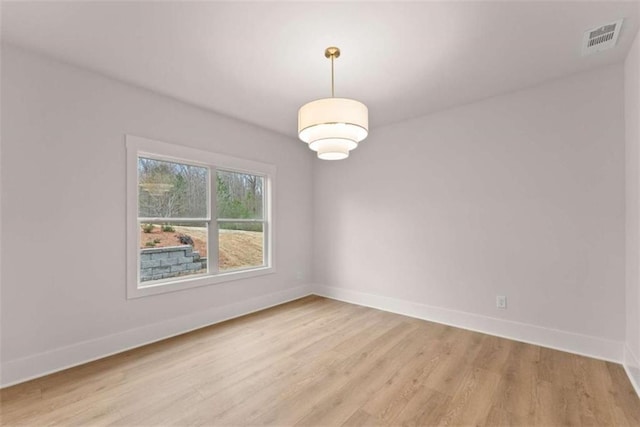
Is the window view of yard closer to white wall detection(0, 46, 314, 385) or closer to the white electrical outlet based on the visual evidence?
white wall detection(0, 46, 314, 385)

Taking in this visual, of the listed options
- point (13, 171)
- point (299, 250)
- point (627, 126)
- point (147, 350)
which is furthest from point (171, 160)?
point (627, 126)

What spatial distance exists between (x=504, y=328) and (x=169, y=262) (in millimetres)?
3813

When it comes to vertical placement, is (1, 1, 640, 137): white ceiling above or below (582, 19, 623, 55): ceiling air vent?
above

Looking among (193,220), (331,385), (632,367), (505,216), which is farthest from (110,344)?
(632,367)

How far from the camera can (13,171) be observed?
2.22 meters

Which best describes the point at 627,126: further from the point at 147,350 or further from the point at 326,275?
the point at 147,350

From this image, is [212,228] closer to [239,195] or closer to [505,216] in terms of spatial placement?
[239,195]

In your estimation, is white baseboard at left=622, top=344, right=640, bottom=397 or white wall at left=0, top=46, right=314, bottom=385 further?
white wall at left=0, top=46, right=314, bottom=385

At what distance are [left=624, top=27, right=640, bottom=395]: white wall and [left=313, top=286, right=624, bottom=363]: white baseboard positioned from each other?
19cm

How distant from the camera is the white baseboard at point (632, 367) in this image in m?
2.12

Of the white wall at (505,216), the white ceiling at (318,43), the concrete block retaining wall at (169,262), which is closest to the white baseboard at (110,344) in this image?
the concrete block retaining wall at (169,262)

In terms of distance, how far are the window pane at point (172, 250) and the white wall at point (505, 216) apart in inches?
85.5

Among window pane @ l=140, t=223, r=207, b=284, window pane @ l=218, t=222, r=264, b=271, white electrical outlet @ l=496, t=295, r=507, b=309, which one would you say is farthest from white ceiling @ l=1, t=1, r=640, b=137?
white electrical outlet @ l=496, t=295, r=507, b=309

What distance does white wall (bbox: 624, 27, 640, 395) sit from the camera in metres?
2.15
